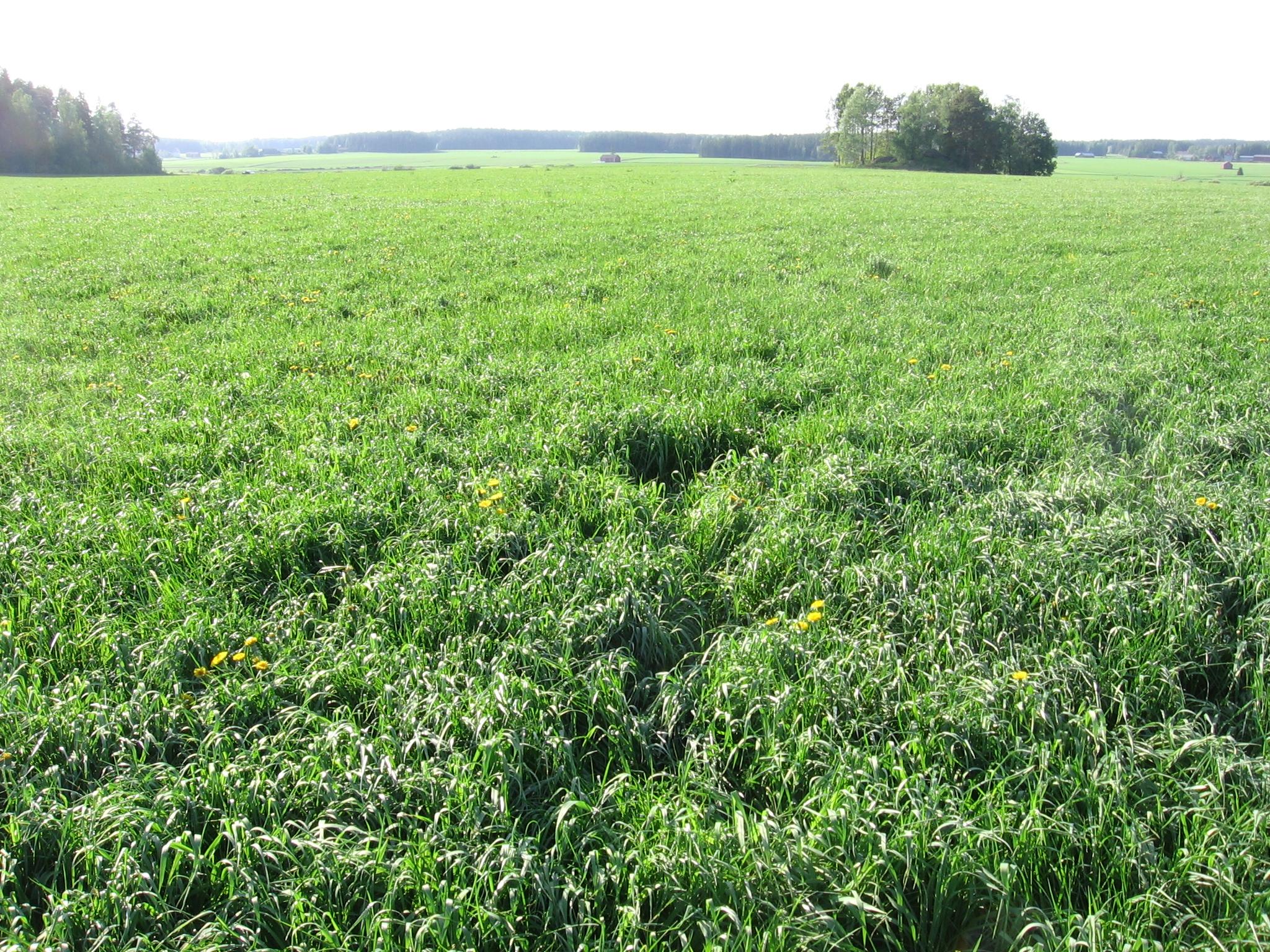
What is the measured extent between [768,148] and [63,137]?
10304cm

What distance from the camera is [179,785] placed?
250 centimetres

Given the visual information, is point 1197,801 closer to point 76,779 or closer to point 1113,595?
point 1113,595

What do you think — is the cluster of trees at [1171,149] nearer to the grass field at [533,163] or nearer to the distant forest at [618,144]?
the grass field at [533,163]

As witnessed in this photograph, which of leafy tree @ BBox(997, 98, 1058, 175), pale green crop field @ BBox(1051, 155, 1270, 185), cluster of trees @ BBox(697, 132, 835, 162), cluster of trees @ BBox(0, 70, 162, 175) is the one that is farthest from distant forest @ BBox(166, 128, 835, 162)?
cluster of trees @ BBox(0, 70, 162, 175)

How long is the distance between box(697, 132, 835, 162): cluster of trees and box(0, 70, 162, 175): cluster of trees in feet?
286

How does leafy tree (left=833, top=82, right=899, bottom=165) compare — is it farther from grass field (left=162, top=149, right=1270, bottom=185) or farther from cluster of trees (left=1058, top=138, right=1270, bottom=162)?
cluster of trees (left=1058, top=138, right=1270, bottom=162)

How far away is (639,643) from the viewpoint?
334 centimetres

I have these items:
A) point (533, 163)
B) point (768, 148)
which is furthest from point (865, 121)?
point (768, 148)

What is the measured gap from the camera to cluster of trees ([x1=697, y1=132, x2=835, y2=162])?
130 metres

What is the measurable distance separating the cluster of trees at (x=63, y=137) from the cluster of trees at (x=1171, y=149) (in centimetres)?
14601

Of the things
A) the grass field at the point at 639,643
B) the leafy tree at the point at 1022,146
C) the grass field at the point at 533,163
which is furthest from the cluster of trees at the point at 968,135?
the grass field at the point at 639,643

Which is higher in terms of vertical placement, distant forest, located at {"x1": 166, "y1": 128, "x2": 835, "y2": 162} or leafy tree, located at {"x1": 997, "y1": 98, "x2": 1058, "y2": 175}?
distant forest, located at {"x1": 166, "y1": 128, "x2": 835, "y2": 162}

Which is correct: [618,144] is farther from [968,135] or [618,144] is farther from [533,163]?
[968,135]

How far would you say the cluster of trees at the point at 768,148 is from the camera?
13025 centimetres
